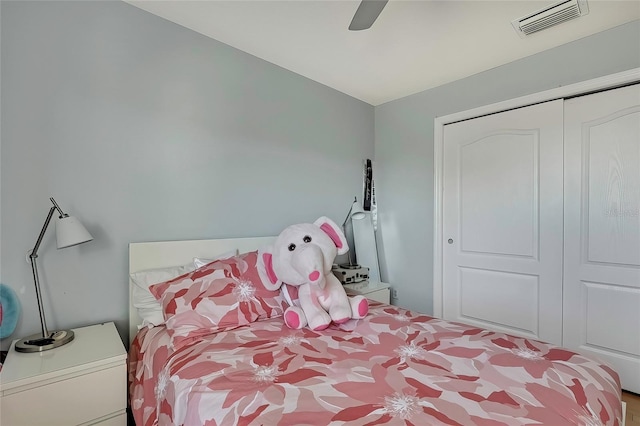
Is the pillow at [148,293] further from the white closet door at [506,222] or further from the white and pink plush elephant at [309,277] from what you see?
the white closet door at [506,222]

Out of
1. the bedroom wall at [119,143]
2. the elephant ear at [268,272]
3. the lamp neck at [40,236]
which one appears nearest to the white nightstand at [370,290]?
the bedroom wall at [119,143]

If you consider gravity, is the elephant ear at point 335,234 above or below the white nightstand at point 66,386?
above

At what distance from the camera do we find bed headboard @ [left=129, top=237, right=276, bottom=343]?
5.56 ft

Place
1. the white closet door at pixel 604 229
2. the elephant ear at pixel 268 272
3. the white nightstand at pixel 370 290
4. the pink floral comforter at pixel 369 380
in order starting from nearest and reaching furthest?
1. the pink floral comforter at pixel 369 380
2. the elephant ear at pixel 268 272
3. the white closet door at pixel 604 229
4. the white nightstand at pixel 370 290

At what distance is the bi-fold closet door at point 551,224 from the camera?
198cm

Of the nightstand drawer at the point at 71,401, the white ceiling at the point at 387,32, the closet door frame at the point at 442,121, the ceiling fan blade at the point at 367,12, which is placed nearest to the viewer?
the nightstand drawer at the point at 71,401

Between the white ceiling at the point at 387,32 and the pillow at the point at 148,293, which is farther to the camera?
the white ceiling at the point at 387,32

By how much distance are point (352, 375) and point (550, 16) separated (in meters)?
2.28

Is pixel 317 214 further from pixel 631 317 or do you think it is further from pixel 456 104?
pixel 631 317

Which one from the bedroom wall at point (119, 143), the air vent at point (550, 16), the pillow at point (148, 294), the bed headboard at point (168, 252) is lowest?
the pillow at point (148, 294)

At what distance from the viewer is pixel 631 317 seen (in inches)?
77.2

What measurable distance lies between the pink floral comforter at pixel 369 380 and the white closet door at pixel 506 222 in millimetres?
1221

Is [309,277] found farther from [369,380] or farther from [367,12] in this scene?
[367,12]

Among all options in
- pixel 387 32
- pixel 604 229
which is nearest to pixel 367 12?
pixel 387 32
